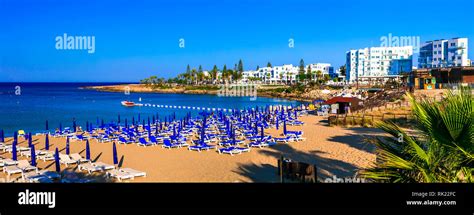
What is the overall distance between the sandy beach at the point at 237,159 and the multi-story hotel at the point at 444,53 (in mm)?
61505

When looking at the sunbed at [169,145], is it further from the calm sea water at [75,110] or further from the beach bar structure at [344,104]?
the beach bar structure at [344,104]

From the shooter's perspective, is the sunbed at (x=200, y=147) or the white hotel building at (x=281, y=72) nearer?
the sunbed at (x=200, y=147)

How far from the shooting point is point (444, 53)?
75.4m

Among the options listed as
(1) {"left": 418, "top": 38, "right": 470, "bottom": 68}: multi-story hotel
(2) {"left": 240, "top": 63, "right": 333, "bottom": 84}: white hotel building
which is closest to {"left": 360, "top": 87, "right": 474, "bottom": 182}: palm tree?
(1) {"left": 418, "top": 38, "right": 470, "bottom": 68}: multi-story hotel

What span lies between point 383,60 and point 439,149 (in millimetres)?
93374

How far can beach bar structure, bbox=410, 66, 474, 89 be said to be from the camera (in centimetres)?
3578

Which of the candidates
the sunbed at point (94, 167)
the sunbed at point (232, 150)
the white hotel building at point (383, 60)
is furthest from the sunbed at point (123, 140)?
the white hotel building at point (383, 60)

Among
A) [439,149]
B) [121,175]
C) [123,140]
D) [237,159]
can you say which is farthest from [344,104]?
[439,149]

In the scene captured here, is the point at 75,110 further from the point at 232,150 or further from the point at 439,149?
the point at 439,149

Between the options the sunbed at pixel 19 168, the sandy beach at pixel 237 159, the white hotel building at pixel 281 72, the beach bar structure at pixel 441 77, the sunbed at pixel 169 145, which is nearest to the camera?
the sandy beach at pixel 237 159

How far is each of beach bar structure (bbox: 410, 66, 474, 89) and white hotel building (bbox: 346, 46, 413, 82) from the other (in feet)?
155

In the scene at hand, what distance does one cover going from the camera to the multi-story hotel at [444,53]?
234 feet
